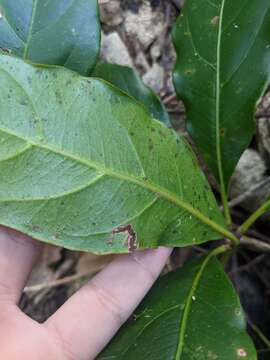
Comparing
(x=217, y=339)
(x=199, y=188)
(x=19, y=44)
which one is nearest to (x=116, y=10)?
(x=19, y=44)

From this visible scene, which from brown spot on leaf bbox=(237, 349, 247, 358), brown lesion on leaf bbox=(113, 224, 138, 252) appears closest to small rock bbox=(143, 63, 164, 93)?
brown lesion on leaf bbox=(113, 224, 138, 252)

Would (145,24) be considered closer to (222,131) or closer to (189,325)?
(222,131)

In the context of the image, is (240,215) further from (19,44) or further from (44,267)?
(19,44)

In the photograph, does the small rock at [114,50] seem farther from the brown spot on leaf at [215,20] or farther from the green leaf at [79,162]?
the green leaf at [79,162]

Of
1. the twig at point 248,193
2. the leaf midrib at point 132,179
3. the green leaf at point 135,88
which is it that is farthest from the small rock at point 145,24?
the leaf midrib at point 132,179

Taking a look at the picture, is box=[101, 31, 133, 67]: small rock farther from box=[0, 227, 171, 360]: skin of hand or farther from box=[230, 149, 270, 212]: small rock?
box=[0, 227, 171, 360]: skin of hand

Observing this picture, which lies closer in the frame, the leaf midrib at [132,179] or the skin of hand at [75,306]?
the leaf midrib at [132,179]
